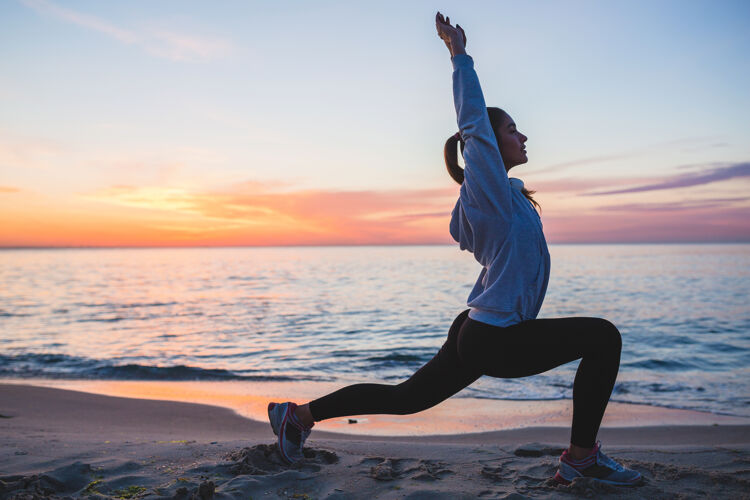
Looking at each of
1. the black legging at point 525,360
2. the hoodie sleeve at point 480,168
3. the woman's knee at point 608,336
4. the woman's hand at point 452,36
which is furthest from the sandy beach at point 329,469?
the woman's hand at point 452,36

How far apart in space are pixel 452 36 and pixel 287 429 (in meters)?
2.40

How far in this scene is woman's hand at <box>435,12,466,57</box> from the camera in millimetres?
2586

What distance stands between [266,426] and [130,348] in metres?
6.44

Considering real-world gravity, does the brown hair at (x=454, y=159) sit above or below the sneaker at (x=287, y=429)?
above

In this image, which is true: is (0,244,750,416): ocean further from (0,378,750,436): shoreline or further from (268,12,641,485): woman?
(268,12,641,485): woman

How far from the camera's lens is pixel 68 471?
3.11 metres

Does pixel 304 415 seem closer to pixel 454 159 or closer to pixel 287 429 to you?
pixel 287 429

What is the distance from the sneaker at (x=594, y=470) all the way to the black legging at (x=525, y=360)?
0.11 m

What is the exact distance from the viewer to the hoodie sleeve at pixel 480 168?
2377 mm

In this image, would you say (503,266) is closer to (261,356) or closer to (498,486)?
(498,486)

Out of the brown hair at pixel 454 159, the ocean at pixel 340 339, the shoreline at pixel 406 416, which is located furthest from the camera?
the ocean at pixel 340 339

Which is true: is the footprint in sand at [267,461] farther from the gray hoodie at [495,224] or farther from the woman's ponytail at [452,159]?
the woman's ponytail at [452,159]

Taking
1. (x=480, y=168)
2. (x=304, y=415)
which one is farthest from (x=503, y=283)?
(x=304, y=415)

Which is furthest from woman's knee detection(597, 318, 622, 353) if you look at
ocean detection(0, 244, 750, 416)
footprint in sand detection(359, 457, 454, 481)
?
ocean detection(0, 244, 750, 416)
